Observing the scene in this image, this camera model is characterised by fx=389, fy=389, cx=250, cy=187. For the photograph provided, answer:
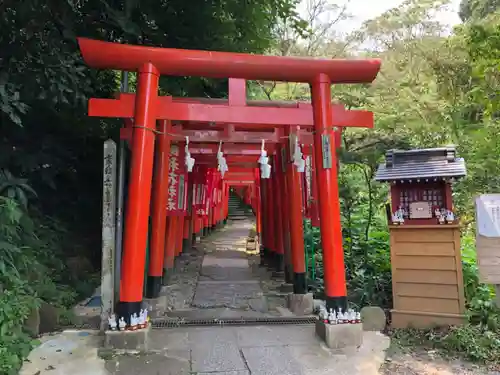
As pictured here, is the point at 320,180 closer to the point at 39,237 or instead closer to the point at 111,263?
the point at 111,263

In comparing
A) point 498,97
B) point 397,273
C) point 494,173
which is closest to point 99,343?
point 397,273

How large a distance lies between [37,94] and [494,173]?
948 centimetres

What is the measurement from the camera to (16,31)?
18.8ft

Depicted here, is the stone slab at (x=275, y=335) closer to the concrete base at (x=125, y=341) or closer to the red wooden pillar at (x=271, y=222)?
the concrete base at (x=125, y=341)

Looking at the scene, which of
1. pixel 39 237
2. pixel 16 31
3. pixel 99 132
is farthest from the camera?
pixel 99 132

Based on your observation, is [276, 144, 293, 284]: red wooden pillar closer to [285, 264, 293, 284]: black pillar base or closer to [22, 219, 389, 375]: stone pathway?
[285, 264, 293, 284]: black pillar base

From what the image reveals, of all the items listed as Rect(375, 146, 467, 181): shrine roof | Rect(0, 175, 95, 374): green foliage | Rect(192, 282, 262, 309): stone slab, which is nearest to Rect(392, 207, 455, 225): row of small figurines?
Rect(375, 146, 467, 181): shrine roof

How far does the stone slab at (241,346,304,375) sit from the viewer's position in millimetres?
4523

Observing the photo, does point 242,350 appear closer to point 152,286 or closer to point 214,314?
point 214,314

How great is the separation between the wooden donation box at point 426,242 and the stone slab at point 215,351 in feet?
8.70

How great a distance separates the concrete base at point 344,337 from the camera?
521 centimetres

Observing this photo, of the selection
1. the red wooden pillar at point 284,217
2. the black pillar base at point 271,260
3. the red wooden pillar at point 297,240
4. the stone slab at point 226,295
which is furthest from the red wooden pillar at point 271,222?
the red wooden pillar at point 297,240

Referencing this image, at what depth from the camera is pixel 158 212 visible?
7.41 meters

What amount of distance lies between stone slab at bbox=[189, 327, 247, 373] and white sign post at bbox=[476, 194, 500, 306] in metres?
3.37
